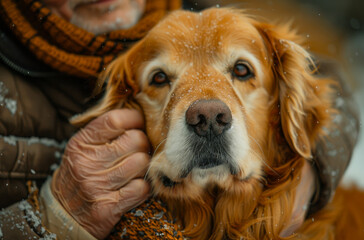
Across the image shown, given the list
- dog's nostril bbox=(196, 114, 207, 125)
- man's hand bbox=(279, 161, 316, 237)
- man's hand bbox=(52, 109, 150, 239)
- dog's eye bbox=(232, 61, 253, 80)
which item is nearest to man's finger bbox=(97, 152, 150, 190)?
man's hand bbox=(52, 109, 150, 239)

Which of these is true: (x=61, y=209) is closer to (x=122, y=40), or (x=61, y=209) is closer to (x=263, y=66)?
(x=122, y=40)

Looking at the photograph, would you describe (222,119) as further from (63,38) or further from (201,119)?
(63,38)

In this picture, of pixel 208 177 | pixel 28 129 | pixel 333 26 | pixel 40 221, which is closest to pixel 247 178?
pixel 208 177

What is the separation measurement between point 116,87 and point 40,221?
0.46 metres

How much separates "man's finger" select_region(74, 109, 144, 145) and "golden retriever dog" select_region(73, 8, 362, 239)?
1.5 inches

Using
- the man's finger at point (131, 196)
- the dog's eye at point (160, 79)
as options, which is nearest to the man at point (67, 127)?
the man's finger at point (131, 196)

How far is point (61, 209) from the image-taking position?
3.43ft

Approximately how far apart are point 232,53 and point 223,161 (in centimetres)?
32

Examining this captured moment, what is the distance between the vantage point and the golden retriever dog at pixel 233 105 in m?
0.98

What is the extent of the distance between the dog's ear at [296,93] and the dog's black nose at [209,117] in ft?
0.89

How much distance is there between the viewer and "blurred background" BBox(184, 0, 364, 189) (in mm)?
1190

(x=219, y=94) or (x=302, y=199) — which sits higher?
(x=219, y=94)

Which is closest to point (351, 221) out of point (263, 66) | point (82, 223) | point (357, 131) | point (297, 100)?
point (357, 131)

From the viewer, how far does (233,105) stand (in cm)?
94
